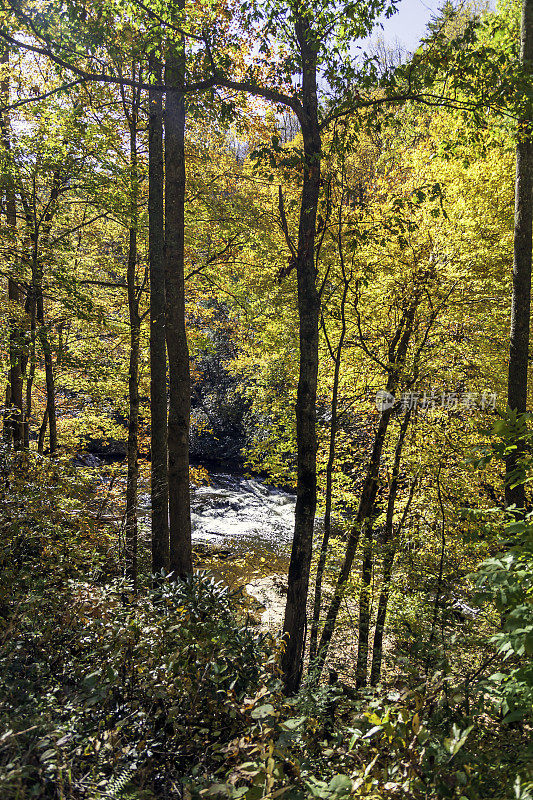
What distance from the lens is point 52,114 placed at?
7.53m

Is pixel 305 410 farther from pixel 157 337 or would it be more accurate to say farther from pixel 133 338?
pixel 133 338

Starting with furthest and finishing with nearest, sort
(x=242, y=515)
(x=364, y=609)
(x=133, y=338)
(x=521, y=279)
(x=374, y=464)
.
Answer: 1. (x=242, y=515)
2. (x=133, y=338)
3. (x=374, y=464)
4. (x=364, y=609)
5. (x=521, y=279)

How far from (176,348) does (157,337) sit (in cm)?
71

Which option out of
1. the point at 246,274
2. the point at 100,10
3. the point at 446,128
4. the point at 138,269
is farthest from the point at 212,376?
the point at 100,10

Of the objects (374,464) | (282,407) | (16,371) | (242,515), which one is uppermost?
(16,371)

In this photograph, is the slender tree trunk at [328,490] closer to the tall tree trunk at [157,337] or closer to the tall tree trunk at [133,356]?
the tall tree trunk at [157,337]

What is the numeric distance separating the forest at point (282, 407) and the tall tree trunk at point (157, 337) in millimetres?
52

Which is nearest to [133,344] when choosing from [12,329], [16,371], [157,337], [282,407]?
[157,337]

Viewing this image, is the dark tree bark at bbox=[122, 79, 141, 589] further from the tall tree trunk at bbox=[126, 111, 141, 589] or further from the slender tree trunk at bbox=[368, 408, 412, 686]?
the slender tree trunk at bbox=[368, 408, 412, 686]

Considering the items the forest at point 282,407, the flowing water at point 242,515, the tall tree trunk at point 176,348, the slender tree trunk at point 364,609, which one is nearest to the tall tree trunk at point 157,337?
the forest at point 282,407

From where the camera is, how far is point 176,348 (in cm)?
721

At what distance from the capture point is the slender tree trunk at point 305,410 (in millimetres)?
5242

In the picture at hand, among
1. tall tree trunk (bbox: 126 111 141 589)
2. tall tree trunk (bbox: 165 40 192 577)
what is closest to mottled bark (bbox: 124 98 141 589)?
tall tree trunk (bbox: 126 111 141 589)

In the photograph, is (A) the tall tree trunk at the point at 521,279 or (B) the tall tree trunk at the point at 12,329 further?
(B) the tall tree trunk at the point at 12,329
